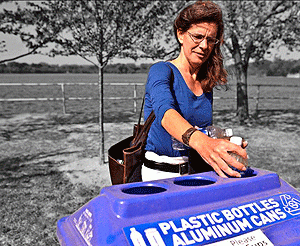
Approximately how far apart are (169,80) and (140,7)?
12.4ft

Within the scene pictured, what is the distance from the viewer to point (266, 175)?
131 centimetres

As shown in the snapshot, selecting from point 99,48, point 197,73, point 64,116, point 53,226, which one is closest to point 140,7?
point 99,48

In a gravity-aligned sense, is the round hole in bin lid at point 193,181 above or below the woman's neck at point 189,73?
below

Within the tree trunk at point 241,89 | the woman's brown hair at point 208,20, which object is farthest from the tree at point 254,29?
the woman's brown hair at point 208,20

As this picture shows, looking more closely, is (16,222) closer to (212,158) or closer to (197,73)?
(197,73)

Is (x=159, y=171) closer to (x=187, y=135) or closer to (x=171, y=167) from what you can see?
(x=171, y=167)

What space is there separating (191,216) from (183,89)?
2.16 ft

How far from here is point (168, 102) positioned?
1.40 metres

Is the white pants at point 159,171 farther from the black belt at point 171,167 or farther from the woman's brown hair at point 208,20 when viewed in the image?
the woman's brown hair at point 208,20

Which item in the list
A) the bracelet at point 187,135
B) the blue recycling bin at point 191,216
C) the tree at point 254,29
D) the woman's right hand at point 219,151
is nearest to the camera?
the blue recycling bin at point 191,216

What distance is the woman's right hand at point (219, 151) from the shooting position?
44.8 inches

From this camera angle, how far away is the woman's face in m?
1.50

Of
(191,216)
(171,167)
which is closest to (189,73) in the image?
(171,167)

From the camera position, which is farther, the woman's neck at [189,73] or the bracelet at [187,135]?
the woman's neck at [189,73]
